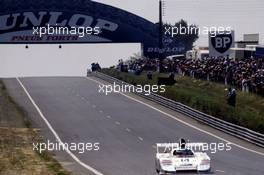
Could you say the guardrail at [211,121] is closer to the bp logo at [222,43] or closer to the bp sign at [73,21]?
the bp logo at [222,43]

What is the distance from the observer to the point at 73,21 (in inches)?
2571

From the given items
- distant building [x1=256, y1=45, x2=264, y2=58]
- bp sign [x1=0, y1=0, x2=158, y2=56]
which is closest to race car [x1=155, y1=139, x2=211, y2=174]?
bp sign [x1=0, y1=0, x2=158, y2=56]

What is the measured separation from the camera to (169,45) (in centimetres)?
8112

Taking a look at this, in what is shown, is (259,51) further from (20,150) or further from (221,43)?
(20,150)

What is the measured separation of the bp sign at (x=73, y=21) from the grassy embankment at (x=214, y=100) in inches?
266

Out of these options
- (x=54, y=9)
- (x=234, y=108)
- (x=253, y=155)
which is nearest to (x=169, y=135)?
(x=234, y=108)

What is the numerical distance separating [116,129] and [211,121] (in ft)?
15.6

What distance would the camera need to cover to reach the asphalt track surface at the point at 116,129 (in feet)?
93.0

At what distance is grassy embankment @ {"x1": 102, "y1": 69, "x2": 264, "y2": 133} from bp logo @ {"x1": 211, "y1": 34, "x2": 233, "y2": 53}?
127 inches

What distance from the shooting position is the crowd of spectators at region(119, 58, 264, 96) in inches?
1690

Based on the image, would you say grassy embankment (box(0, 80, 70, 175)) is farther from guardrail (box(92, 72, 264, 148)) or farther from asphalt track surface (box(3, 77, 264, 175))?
guardrail (box(92, 72, 264, 148))

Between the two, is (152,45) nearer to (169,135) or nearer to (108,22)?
(108,22)

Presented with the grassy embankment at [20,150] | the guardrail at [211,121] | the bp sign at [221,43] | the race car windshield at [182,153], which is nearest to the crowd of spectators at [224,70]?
the guardrail at [211,121]

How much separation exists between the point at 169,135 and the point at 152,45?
41654mm
